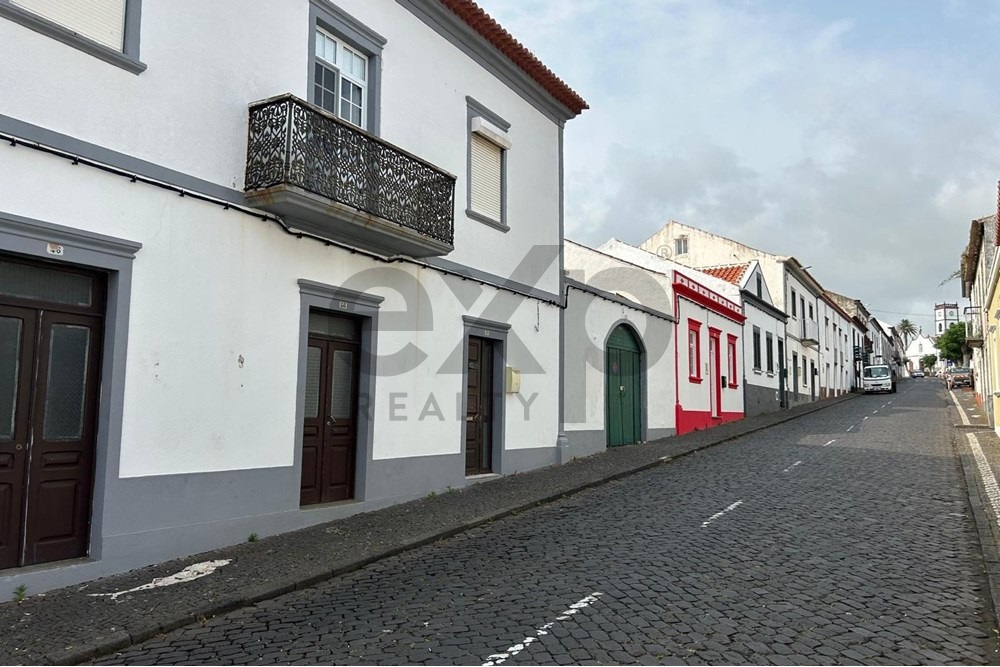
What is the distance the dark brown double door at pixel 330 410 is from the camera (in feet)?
28.3

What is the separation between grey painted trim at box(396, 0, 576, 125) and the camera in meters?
10.2

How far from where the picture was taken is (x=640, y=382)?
1738cm

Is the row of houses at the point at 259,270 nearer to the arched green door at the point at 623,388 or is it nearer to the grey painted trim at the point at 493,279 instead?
the grey painted trim at the point at 493,279

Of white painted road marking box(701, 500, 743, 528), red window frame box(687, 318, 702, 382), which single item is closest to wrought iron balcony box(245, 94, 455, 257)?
white painted road marking box(701, 500, 743, 528)

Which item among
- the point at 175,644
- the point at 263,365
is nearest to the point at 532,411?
the point at 263,365

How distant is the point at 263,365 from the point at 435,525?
8.65ft

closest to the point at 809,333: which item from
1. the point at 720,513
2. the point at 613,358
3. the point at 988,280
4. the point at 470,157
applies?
the point at 988,280

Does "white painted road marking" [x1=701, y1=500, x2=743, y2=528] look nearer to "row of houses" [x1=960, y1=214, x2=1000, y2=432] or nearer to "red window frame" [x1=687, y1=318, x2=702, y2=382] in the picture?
"row of houses" [x1=960, y1=214, x2=1000, y2=432]

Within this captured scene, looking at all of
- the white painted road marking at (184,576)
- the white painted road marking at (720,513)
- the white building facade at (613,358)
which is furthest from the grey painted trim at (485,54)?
the white painted road marking at (720,513)

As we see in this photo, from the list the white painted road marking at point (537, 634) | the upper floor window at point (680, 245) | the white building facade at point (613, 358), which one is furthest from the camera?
the upper floor window at point (680, 245)

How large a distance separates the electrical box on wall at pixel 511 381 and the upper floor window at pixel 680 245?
2138 centimetres

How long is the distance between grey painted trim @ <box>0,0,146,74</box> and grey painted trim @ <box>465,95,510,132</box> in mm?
5451

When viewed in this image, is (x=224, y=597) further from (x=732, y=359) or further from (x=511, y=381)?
(x=732, y=359)

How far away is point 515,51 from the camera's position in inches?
466
